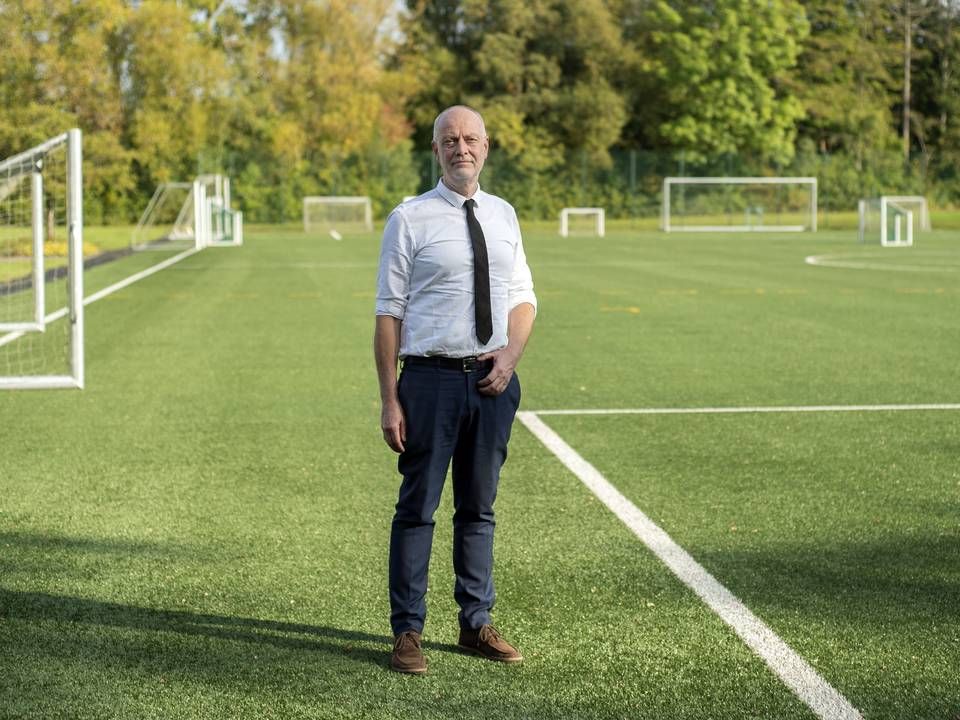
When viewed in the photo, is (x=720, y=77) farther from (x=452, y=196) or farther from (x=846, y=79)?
(x=452, y=196)

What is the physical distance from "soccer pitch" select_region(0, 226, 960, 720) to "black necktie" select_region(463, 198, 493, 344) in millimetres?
1054

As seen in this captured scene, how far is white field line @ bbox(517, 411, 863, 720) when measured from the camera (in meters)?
4.27

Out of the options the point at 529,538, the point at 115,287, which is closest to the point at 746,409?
the point at 529,538

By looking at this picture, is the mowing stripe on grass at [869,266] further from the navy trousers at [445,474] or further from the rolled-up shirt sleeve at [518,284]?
the navy trousers at [445,474]

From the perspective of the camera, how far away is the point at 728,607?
5.21m

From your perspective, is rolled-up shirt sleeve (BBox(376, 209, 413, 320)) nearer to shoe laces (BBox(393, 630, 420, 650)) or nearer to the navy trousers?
the navy trousers

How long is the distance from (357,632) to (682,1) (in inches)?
2679

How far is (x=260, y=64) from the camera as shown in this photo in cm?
6475

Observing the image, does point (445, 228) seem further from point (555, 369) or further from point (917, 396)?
point (555, 369)

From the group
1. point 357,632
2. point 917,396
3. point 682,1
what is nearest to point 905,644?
point 357,632

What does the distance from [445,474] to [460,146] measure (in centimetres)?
103

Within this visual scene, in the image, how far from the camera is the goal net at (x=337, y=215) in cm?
5459

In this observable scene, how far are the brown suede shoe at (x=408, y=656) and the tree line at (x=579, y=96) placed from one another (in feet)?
150

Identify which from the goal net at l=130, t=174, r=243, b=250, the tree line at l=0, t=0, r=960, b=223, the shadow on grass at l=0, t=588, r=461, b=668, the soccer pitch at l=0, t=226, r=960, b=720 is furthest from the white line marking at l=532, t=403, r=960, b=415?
the tree line at l=0, t=0, r=960, b=223
